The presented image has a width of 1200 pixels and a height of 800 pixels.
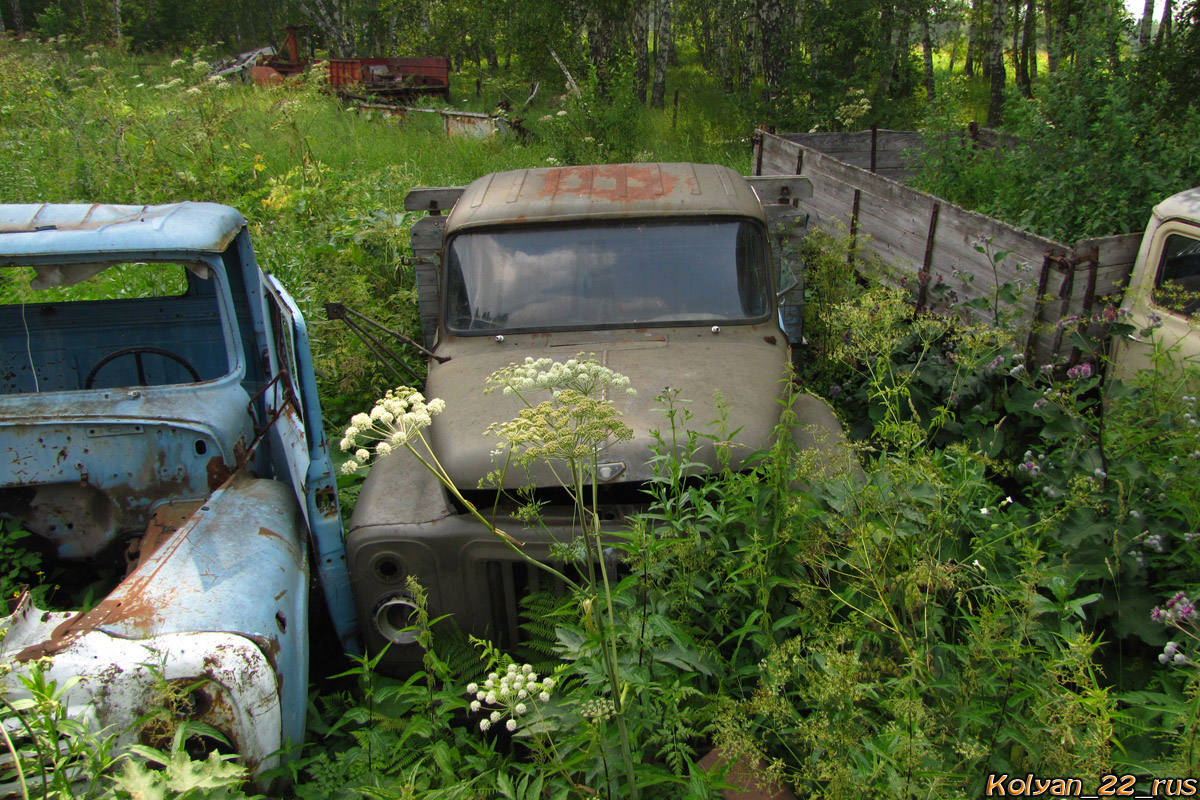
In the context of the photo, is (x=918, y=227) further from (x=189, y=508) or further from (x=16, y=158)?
(x=16, y=158)

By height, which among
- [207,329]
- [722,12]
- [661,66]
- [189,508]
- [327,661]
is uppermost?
[722,12]

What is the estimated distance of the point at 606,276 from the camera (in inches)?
150

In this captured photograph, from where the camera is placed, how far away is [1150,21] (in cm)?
1337

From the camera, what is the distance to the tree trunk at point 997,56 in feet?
43.3

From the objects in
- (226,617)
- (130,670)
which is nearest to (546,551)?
(226,617)

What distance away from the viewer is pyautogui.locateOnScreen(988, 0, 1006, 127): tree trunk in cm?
1320

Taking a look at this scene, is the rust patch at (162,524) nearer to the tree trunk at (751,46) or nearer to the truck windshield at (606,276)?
the truck windshield at (606,276)

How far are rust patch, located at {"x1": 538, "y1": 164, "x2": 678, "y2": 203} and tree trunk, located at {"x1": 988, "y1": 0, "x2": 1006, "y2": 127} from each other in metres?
11.2

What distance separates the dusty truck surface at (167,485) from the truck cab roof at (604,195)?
1144 mm

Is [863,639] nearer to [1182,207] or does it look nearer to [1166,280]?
[1166,280]

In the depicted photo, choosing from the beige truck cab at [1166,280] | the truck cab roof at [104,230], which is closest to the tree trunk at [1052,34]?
the beige truck cab at [1166,280]

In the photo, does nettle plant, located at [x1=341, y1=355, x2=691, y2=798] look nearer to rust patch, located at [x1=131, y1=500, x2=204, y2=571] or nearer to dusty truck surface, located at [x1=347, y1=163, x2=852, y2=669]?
dusty truck surface, located at [x1=347, y1=163, x2=852, y2=669]

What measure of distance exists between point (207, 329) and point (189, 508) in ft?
4.91

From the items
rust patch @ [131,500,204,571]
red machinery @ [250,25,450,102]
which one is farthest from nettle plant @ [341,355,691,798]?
red machinery @ [250,25,450,102]
